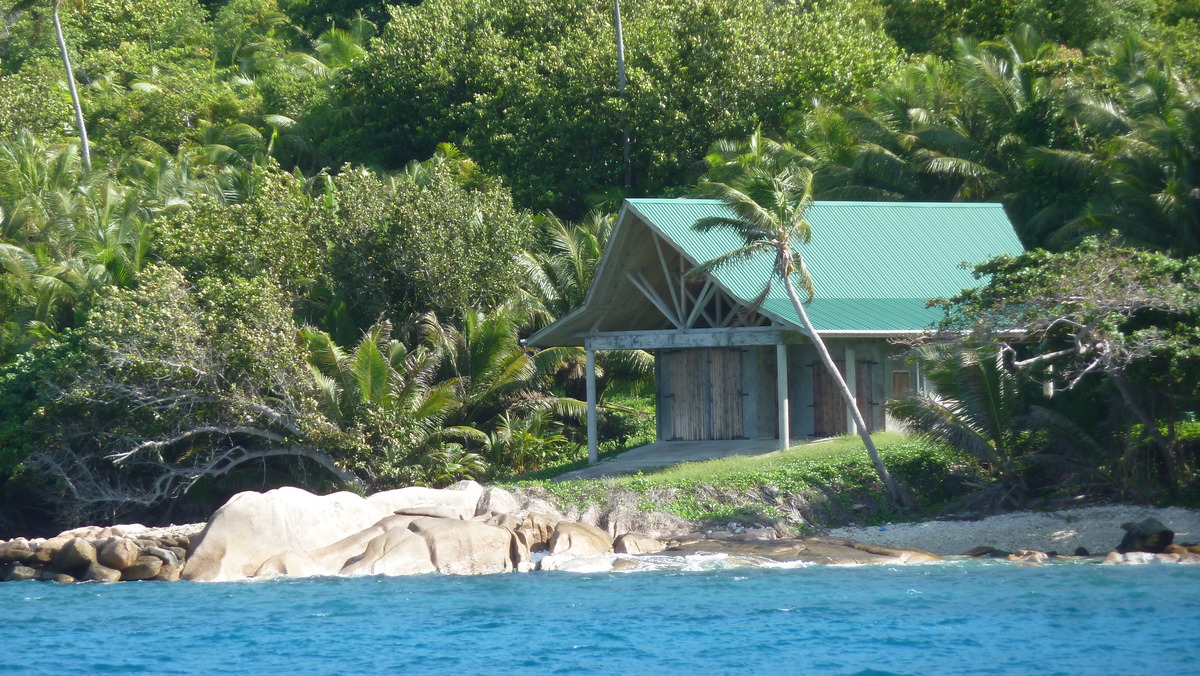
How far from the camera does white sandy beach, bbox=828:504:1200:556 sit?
18734 mm

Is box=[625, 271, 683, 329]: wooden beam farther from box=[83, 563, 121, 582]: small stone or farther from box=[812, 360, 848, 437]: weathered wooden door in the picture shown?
box=[83, 563, 121, 582]: small stone

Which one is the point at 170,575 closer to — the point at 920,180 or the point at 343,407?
the point at 343,407

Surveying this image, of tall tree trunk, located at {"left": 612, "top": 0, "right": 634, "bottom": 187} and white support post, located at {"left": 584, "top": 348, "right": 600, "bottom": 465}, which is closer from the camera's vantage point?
white support post, located at {"left": 584, "top": 348, "right": 600, "bottom": 465}

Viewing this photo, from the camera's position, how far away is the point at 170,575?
19.5 metres

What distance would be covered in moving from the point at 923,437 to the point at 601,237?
11659 millimetres

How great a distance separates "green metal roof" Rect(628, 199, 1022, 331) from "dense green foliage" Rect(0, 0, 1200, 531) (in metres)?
2.35

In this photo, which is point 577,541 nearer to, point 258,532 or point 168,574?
point 258,532

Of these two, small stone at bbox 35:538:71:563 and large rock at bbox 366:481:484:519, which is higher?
large rock at bbox 366:481:484:519

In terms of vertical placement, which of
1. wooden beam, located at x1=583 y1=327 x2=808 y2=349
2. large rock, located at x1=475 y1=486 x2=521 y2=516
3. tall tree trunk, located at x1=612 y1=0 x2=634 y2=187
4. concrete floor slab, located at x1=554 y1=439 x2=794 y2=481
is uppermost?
tall tree trunk, located at x1=612 y1=0 x2=634 y2=187

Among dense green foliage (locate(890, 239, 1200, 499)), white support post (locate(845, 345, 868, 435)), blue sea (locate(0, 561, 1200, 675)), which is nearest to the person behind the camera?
blue sea (locate(0, 561, 1200, 675))

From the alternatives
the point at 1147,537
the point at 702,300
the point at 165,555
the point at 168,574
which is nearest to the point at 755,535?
the point at 702,300

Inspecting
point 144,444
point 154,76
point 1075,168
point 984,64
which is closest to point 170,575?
point 144,444

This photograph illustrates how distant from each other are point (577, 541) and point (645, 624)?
4.27m

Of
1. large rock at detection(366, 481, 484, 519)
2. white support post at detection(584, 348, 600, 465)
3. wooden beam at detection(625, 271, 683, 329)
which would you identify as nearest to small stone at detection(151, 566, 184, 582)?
large rock at detection(366, 481, 484, 519)
